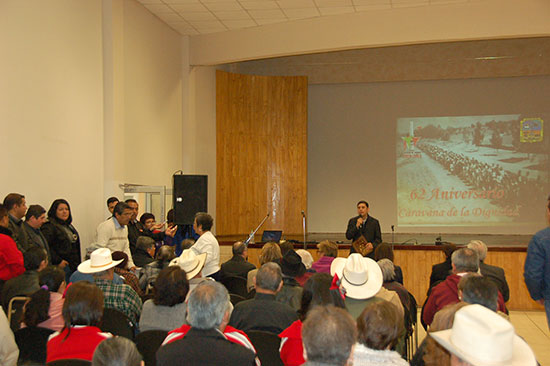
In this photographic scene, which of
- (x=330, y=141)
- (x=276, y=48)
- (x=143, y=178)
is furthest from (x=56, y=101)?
(x=330, y=141)

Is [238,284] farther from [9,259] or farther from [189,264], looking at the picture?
[9,259]

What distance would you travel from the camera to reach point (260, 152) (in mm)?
12188

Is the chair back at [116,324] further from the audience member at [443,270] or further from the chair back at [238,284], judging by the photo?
the audience member at [443,270]

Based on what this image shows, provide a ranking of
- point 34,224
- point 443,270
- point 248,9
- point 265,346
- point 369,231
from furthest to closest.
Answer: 1. point 248,9
2. point 369,231
3. point 443,270
4. point 34,224
5. point 265,346

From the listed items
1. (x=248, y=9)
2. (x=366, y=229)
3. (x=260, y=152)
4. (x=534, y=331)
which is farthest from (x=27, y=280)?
(x=260, y=152)

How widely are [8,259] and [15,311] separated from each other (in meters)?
0.98

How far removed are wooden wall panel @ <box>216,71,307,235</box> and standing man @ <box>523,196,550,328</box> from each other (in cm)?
810

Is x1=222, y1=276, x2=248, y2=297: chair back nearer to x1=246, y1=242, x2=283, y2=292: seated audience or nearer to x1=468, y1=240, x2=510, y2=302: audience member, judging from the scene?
x1=246, y1=242, x2=283, y2=292: seated audience

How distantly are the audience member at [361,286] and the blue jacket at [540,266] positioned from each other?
1067 millimetres

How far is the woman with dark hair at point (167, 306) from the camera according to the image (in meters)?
3.42

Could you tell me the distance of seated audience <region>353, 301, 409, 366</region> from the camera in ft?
8.09

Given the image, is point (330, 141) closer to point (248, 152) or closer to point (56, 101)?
point (248, 152)

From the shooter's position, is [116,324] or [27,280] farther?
[27,280]

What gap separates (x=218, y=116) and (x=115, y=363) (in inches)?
390
